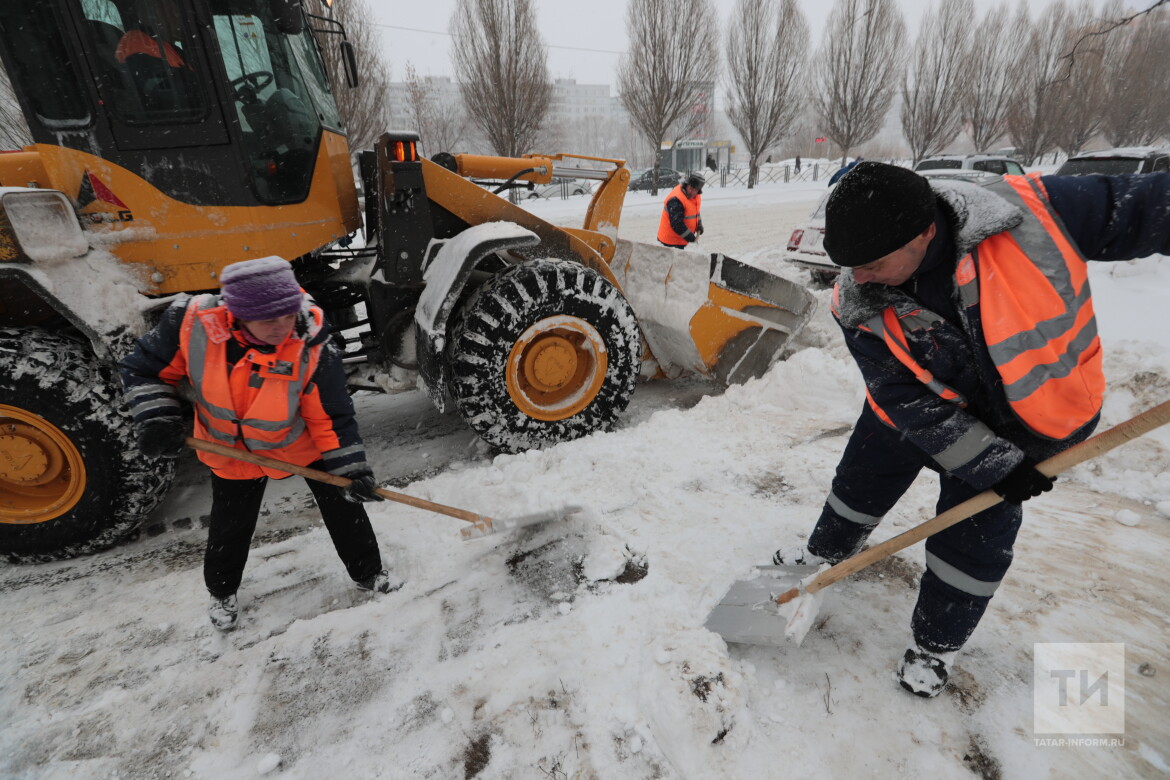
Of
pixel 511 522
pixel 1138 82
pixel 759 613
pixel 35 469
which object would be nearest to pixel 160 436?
pixel 35 469

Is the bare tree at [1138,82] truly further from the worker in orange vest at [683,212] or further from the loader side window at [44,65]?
the loader side window at [44,65]

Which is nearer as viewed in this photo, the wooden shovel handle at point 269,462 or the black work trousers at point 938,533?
the black work trousers at point 938,533

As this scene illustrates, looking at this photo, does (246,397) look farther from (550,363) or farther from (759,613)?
(759,613)

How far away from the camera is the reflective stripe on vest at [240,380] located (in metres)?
1.93

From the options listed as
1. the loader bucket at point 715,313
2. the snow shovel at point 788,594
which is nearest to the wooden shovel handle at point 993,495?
the snow shovel at point 788,594

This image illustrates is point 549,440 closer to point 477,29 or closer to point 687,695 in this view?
point 687,695

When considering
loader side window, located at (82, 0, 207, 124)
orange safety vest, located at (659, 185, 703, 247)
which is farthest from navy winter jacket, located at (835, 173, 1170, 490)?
orange safety vest, located at (659, 185, 703, 247)

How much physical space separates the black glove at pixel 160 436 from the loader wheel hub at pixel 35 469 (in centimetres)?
88

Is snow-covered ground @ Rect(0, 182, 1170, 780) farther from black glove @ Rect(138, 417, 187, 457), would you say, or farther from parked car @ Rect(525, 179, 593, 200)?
parked car @ Rect(525, 179, 593, 200)

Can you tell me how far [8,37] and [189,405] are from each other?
1682 millimetres

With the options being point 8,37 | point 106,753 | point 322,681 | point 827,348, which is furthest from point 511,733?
point 827,348

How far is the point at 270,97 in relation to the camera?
2.88 metres

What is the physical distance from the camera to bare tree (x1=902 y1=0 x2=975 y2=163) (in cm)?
2484

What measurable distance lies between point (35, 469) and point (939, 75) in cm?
3257
